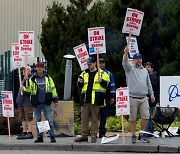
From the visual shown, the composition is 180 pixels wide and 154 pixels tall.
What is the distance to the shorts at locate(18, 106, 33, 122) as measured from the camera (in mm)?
15047

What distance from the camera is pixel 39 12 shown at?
3366 cm

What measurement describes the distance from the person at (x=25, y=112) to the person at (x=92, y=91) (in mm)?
1858

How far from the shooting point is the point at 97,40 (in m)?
14.1

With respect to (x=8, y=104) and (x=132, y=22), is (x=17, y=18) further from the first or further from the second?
(x=132, y=22)

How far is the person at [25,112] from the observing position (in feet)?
49.1

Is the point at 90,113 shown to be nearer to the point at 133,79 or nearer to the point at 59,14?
the point at 133,79

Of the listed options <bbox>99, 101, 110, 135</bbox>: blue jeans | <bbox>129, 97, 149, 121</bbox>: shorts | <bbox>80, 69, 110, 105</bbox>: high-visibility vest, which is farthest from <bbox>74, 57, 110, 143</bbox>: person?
<bbox>99, 101, 110, 135</bbox>: blue jeans

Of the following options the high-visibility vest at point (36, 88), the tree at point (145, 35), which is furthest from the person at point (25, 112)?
the tree at point (145, 35)

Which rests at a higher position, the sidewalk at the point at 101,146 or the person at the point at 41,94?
the person at the point at 41,94

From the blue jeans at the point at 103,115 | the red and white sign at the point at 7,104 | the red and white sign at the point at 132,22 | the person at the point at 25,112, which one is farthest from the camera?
the person at the point at 25,112

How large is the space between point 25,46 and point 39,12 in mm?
19140

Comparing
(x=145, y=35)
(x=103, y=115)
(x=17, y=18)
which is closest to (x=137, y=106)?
(x=103, y=115)

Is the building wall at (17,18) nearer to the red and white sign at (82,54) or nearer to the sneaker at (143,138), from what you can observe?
the red and white sign at (82,54)

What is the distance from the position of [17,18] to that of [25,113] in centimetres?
1976
